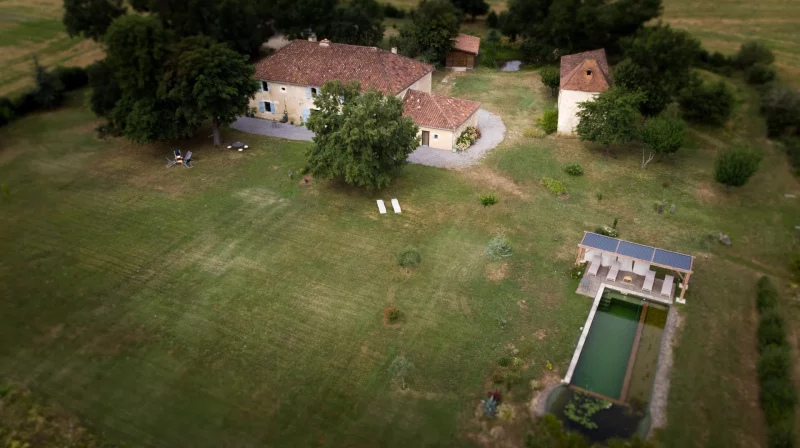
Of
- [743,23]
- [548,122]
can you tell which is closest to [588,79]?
[548,122]

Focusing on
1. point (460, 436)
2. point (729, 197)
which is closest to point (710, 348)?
point (460, 436)

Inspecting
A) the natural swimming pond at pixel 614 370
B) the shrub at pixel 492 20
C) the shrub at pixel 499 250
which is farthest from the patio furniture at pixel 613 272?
the shrub at pixel 492 20

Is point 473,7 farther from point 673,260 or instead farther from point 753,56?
point 673,260

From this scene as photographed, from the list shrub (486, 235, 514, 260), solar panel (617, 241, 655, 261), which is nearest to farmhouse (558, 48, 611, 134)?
solar panel (617, 241, 655, 261)

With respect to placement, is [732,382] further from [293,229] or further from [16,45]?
[16,45]

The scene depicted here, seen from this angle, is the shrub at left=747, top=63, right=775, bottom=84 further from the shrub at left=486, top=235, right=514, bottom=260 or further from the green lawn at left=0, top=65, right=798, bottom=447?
the shrub at left=486, top=235, right=514, bottom=260

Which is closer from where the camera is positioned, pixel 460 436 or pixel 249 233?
pixel 460 436
